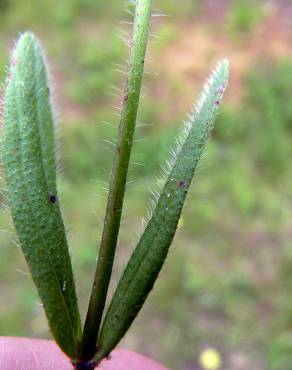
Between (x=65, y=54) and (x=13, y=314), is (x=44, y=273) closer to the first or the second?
(x=13, y=314)

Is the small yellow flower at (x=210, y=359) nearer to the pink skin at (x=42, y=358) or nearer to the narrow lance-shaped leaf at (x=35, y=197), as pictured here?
the pink skin at (x=42, y=358)

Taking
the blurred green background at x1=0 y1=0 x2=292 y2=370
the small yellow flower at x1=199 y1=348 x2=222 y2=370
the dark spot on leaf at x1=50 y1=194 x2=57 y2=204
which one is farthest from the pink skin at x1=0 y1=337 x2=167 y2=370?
the small yellow flower at x1=199 y1=348 x2=222 y2=370

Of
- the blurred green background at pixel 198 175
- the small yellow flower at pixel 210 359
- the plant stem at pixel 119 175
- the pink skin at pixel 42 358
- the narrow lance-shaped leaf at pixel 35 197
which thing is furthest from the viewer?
the blurred green background at pixel 198 175

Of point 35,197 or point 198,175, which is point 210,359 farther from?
point 35,197

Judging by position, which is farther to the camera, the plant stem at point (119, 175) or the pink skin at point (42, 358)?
the pink skin at point (42, 358)

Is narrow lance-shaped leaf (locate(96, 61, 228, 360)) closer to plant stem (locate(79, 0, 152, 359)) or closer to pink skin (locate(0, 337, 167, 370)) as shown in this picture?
plant stem (locate(79, 0, 152, 359))

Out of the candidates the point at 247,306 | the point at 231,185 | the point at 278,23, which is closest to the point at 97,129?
the point at 231,185

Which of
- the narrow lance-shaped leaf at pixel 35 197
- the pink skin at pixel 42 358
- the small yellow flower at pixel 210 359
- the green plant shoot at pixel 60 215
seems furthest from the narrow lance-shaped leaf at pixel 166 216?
the small yellow flower at pixel 210 359
